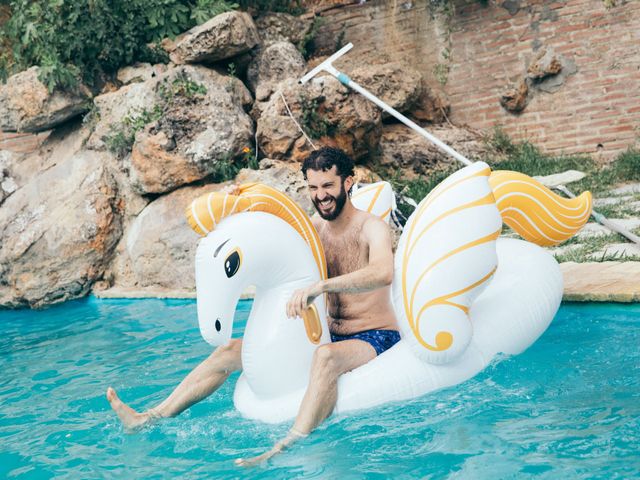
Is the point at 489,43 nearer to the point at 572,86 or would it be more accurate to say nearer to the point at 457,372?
the point at 572,86

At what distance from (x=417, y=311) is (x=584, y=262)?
2.66 meters

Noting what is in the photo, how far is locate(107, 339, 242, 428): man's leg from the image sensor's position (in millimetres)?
3498

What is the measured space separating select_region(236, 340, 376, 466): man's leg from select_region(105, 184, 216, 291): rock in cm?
403

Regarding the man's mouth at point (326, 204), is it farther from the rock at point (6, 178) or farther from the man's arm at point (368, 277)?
the rock at point (6, 178)

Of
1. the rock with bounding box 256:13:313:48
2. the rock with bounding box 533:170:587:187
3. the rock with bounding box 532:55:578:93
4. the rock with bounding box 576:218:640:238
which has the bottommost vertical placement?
the rock with bounding box 576:218:640:238

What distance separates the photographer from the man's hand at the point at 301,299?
305 cm

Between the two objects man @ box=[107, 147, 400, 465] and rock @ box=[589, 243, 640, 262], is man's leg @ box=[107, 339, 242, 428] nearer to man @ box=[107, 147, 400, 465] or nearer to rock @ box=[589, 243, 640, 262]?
man @ box=[107, 147, 400, 465]

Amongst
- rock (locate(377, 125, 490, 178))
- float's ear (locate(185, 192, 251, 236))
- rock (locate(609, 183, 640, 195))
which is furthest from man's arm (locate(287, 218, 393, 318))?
rock (locate(377, 125, 490, 178))

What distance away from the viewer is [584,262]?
541cm

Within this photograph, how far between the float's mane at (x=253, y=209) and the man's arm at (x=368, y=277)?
25 cm

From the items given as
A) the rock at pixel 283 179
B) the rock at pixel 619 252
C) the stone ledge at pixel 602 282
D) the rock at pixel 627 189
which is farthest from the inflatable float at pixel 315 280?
the rock at pixel 627 189

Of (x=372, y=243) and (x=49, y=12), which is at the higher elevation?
(x=49, y=12)

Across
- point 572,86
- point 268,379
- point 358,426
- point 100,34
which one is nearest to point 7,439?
point 268,379

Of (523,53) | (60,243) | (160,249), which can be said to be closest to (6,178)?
(60,243)
